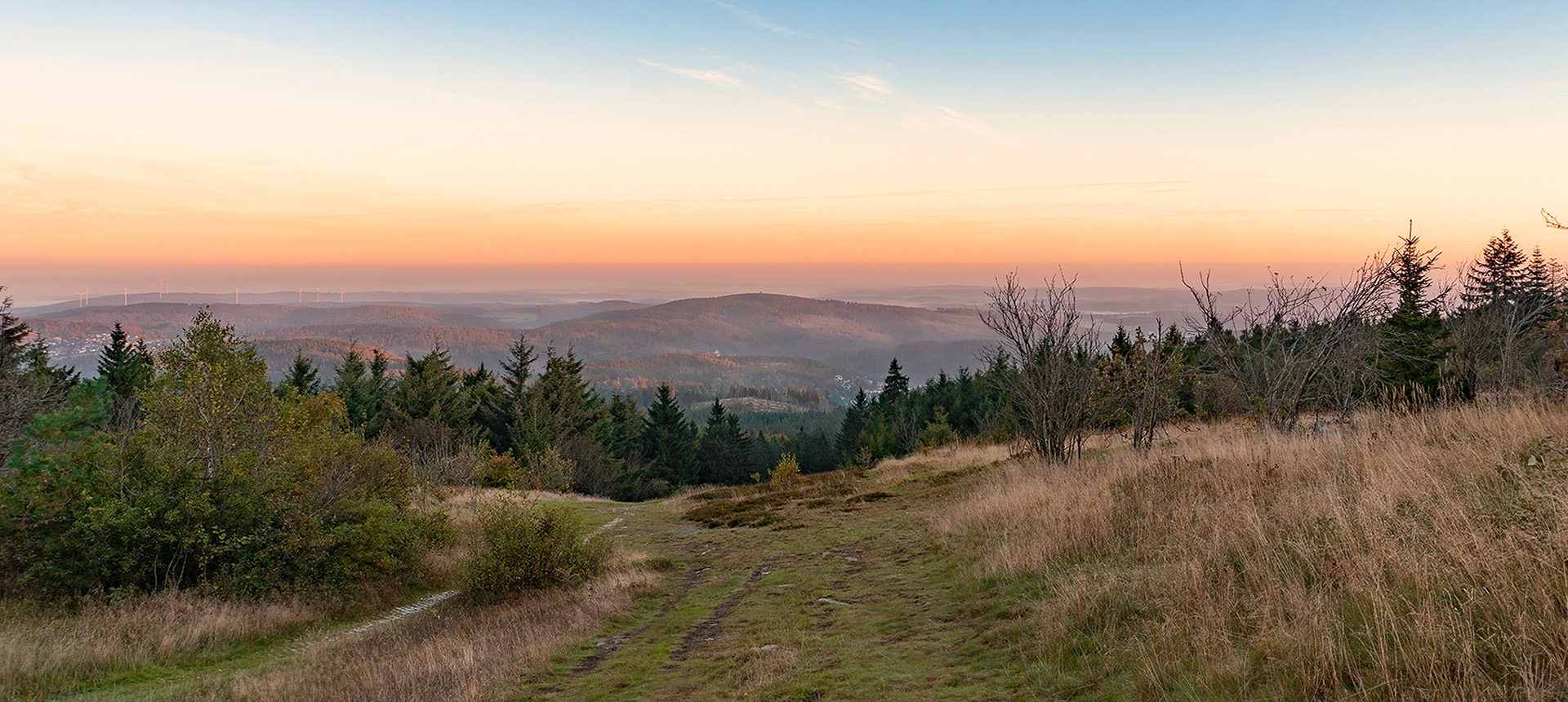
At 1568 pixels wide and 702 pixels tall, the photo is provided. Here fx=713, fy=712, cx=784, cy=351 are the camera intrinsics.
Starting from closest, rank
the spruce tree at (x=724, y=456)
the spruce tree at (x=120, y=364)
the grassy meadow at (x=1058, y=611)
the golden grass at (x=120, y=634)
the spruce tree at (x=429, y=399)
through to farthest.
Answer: the grassy meadow at (x=1058, y=611) < the golden grass at (x=120, y=634) < the spruce tree at (x=120, y=364) < the spruce tree at (x=429, y=399) < the spruce tree at (x=724, y=456)

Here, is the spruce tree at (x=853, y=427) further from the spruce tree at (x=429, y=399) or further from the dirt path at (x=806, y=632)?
the dirt path at (x=806, y=632)

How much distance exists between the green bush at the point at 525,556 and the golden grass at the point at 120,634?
3.55 meters

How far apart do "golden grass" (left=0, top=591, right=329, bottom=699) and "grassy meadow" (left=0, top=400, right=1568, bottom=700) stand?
0.18 feet

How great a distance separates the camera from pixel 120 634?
11922mm

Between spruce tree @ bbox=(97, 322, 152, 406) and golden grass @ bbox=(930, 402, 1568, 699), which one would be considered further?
spruce tree @ bbox=(97, 322, 152, 406)

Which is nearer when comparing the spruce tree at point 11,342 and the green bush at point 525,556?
the green bush at point 525,556

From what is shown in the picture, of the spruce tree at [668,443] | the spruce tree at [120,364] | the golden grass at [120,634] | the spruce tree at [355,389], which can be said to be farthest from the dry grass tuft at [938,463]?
the spruce tree at [668,443]

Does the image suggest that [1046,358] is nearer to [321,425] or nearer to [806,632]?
[806,632]

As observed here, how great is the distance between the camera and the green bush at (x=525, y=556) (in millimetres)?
15625

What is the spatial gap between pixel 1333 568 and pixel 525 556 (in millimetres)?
14411

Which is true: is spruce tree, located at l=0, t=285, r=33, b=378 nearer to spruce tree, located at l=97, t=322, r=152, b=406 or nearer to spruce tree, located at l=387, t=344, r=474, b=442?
spruce tree, located at l=97, t=322, r=152, b=406

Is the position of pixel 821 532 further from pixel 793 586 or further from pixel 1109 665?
pixel 1109 665

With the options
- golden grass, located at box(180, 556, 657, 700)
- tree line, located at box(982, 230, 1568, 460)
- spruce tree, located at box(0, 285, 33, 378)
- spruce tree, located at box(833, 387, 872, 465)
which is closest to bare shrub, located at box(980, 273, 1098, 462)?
tree line, located at box(982, 230, 1568, 460)

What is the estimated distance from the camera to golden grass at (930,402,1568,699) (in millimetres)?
4344
